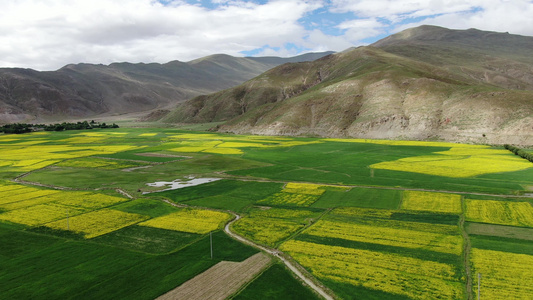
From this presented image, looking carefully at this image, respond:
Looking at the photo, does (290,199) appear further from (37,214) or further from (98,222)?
(37,214)

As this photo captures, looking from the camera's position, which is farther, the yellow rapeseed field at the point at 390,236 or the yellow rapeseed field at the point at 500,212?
the yellow rapeseed field at the point at 500,212

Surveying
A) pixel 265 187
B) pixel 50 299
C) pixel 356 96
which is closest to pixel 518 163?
pixel 265 187

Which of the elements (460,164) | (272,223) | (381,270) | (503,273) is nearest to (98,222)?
(272,223)

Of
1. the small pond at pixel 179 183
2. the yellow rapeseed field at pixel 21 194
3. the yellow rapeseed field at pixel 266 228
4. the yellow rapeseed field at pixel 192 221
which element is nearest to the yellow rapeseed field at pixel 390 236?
the yellow rapeseed field at pixel 266 228

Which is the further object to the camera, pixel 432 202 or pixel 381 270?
pixel 432 202

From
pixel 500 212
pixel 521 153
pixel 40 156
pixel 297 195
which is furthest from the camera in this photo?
pixel 40 156

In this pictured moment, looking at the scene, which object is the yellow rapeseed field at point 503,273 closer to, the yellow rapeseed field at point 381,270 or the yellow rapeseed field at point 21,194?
the yellow rapeseed field at point 381,270

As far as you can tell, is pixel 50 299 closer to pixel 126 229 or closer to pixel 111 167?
pixel 126 229
